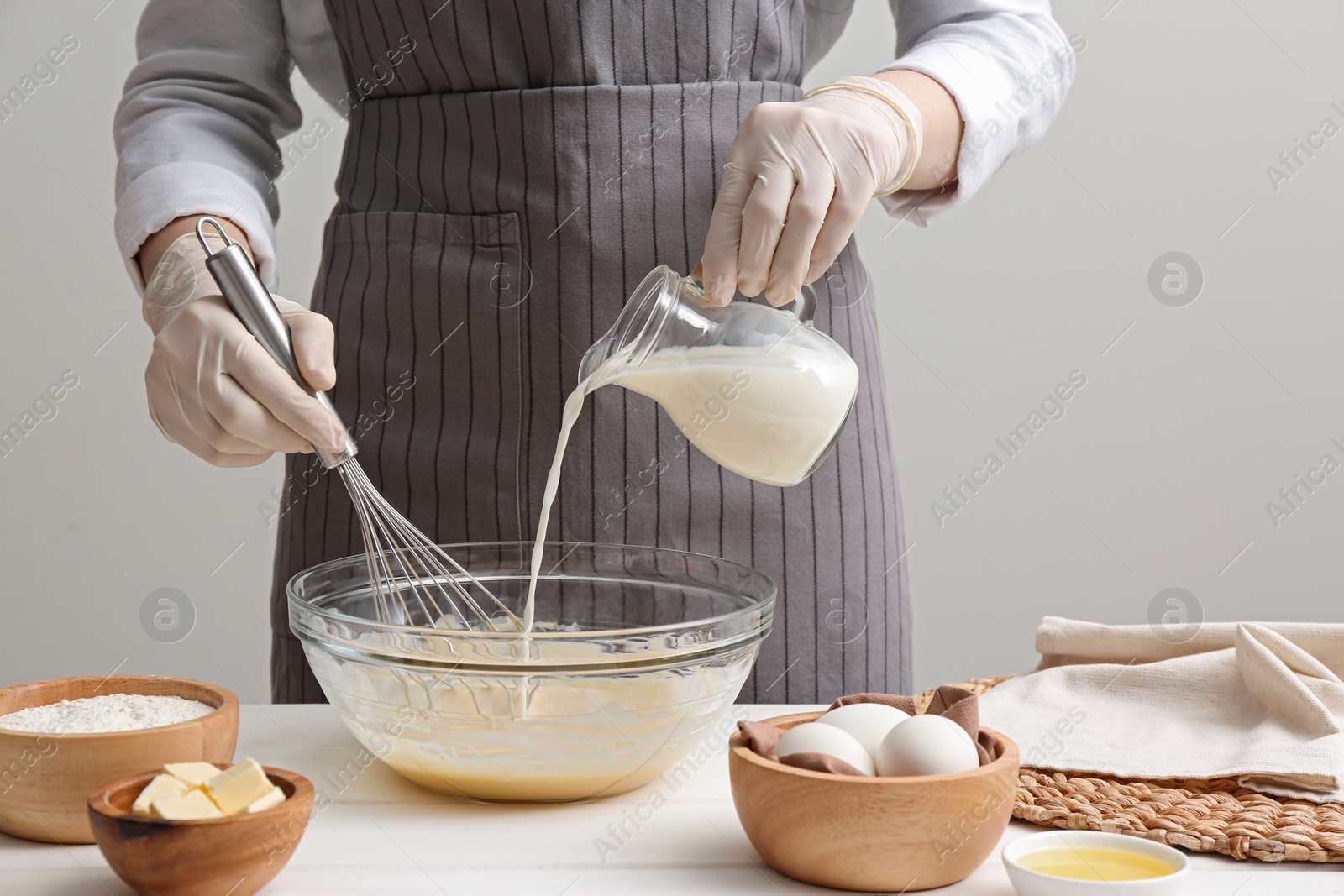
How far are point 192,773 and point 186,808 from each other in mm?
26

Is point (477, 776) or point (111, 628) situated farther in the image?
point (111, 628)

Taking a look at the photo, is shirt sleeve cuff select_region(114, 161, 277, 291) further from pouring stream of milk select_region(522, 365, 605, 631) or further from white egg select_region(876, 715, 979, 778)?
white egg select_region(876, 715, 979, 778)

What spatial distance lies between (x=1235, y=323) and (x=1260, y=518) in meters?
0.33

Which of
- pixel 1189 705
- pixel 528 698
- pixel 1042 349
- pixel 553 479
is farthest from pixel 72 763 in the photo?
pixel 1042 349

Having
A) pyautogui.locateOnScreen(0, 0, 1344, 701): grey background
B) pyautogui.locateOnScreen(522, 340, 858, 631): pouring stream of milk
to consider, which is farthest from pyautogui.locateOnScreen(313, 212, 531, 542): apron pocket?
pyautogui.locateOnScreen(0, 0, 1344, 701): grey background

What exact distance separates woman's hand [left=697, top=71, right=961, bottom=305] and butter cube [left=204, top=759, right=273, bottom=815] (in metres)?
0.41

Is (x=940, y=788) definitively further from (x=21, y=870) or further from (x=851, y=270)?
(x=851, y=270)

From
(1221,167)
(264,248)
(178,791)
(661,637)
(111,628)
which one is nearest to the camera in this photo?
(178,791)

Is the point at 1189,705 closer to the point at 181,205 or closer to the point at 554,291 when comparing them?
the point at 554,291

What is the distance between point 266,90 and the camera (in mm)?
1144

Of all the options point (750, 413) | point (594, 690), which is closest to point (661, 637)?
point (594, 690)

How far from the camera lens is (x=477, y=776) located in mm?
687

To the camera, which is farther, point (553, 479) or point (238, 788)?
point (553, 479)

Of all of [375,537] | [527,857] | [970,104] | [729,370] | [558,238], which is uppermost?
[970,104]
